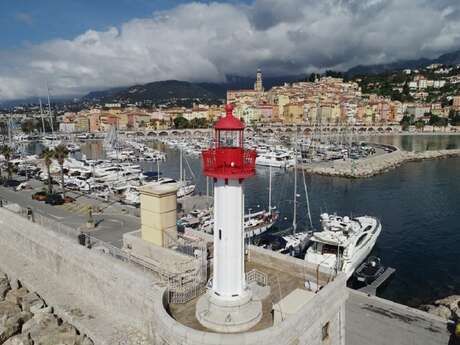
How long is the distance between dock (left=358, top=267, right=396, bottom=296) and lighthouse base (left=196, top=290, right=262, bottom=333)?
8.54 metres

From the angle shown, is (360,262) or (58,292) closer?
(58,292)

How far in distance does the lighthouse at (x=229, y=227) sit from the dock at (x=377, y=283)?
8.73 metres

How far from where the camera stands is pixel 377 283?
47.1 ft

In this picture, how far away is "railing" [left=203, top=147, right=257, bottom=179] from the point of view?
576cm

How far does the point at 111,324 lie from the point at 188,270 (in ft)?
8.41

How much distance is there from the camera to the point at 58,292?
11.0m

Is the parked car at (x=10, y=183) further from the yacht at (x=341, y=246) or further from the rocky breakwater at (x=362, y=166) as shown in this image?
the rocky breakwater at (x=362, y=166)

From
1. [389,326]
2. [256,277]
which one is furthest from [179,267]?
[389,326]

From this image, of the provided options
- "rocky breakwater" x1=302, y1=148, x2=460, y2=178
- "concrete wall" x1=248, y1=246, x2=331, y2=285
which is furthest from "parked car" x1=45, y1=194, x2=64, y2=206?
"rocky breakwater" x1=302, y1=148, x2=460, y2=178

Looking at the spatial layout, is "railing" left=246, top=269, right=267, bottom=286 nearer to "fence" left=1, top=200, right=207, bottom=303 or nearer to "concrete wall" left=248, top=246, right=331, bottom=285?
"concrete wall" left=248, top=246, right=331, bottom=285

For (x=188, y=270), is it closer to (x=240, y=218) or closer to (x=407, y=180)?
(x=240, y=218)

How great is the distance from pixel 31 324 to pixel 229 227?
23.5 feet

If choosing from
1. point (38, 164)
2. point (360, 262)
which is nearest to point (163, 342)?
point (360, 262)

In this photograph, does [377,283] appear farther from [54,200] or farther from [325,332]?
[54,200]
